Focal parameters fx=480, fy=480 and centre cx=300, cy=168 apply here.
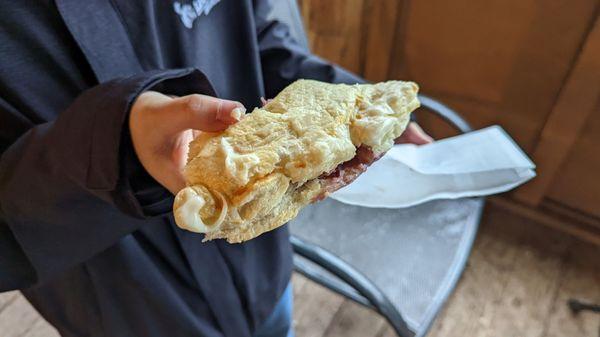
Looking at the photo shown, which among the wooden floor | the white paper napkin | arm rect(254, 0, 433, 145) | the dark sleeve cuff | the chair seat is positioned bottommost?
the wooden floor

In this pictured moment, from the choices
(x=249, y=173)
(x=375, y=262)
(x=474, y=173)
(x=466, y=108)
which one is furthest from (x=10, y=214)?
(x=466, y=108)

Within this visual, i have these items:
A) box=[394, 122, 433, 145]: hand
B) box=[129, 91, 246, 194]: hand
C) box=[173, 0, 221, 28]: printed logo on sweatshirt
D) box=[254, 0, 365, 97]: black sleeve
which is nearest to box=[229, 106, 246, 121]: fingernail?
box=[129, 91, 246, 194]: hand

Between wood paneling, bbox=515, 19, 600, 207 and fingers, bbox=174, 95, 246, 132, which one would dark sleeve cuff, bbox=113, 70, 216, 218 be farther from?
wood paneling, bbox=515, 19, 600, 207

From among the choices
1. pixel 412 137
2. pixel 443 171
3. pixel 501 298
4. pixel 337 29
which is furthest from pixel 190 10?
pixel 501 298

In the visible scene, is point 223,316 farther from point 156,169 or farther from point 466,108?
point 466,108

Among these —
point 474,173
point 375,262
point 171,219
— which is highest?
point 171,219
